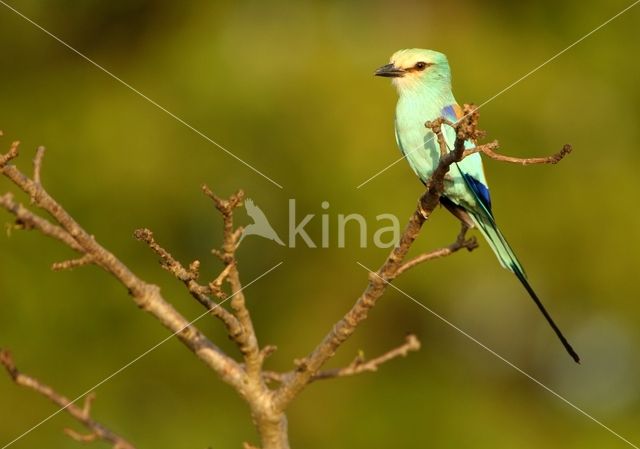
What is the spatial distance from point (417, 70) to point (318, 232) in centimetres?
157

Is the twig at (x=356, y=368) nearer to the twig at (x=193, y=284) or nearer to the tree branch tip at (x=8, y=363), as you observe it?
the twig at (x=193, y=284)

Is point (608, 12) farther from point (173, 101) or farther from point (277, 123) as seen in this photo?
point (173, 101)

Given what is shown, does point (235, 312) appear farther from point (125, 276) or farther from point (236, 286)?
point (125, 276)

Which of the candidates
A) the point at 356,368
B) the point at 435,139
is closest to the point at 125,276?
the point at 356,368

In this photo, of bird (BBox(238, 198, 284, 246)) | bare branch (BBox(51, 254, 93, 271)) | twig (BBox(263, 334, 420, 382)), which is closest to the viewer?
bare branch (BBox(51, 254, 93, 271))

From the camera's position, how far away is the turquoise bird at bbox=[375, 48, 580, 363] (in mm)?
3400

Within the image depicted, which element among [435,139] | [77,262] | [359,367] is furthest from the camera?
[435,139]

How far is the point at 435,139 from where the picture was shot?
3.38 metres

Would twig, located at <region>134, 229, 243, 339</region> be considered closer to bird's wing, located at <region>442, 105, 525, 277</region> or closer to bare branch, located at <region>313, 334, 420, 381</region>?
bare branch, located at <region>313, 334, 420, 381</region>

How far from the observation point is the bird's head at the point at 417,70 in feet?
11.9

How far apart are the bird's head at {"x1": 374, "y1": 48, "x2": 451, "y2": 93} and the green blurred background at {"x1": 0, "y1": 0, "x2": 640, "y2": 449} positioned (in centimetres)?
115

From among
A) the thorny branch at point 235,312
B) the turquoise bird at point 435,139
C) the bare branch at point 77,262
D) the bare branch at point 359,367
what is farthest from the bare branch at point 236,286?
the turquoise bird at point 435,139

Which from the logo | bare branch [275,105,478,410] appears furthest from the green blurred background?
bare branch [275,105,478,410]

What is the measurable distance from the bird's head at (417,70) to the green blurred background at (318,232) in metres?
1.15
